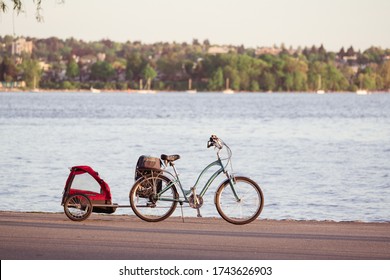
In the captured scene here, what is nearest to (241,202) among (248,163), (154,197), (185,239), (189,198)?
(189,198)

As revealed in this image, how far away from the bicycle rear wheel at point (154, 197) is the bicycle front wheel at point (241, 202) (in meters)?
0.56

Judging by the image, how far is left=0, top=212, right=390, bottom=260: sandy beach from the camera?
376 inches

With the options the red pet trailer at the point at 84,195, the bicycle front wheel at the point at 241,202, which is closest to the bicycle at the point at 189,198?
the bicycle front wheel at the point at 241,202

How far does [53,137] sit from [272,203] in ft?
130

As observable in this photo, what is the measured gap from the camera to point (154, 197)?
1192 cm

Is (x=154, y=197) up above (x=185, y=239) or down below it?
above

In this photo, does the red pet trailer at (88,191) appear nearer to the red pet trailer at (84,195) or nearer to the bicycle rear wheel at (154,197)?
the red pet trailer at (84,195)

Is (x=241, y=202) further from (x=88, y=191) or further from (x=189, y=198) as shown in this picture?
(x=88, y=191)

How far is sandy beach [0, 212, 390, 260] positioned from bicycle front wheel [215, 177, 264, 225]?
0.13 metres

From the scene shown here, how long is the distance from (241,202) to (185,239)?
1.49m

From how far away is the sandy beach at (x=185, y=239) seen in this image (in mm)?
9555

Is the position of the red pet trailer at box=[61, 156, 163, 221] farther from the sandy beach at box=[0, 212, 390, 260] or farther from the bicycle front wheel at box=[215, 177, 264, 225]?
the bicycle front wheel at box=[215, 177, 264, 225]

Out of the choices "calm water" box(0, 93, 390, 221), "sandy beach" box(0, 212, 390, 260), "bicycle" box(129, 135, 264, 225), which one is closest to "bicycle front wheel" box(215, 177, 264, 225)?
"bicycle" box(129, 135, 264, 225)

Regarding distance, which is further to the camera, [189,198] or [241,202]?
[189,198]
